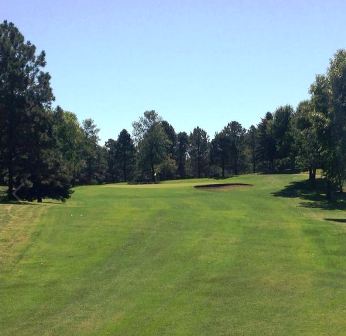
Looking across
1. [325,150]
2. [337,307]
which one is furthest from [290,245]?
[325,150]

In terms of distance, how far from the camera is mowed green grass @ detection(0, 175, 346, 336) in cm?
1184

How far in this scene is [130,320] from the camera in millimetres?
11977

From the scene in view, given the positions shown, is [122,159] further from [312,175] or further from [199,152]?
[312,175]

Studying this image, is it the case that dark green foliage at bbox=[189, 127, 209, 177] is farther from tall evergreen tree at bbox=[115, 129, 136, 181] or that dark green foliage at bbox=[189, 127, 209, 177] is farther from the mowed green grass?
the mowed green grass

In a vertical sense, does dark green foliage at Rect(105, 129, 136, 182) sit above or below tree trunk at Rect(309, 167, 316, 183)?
above

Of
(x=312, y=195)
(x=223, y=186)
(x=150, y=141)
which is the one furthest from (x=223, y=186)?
(x=150, y=141)

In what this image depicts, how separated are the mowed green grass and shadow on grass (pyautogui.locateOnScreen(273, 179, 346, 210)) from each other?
1464cm

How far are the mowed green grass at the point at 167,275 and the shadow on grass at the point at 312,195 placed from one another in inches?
576

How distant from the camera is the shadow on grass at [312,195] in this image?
42.9 m

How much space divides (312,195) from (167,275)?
38356 mm

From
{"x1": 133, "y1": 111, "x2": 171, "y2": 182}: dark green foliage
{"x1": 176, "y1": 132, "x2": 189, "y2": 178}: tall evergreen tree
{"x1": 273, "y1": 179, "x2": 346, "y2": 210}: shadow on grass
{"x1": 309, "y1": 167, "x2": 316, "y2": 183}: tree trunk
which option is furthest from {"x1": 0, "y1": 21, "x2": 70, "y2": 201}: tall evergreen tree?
{"x1": 176, "y1": 132, "x2": 189, "y2": 178}: tall evergreen tree

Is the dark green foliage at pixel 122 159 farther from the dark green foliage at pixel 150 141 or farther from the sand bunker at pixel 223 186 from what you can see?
the sand bunker at pixel 223 186

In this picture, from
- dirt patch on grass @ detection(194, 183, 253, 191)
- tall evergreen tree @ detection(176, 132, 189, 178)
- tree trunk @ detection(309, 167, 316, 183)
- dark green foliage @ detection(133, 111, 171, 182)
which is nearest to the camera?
dirt patch on grass @ detection(194, 183, 253, 191)

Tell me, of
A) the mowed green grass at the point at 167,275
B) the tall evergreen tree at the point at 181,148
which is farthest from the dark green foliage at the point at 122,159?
the mowed green grass at the point at 167,275
